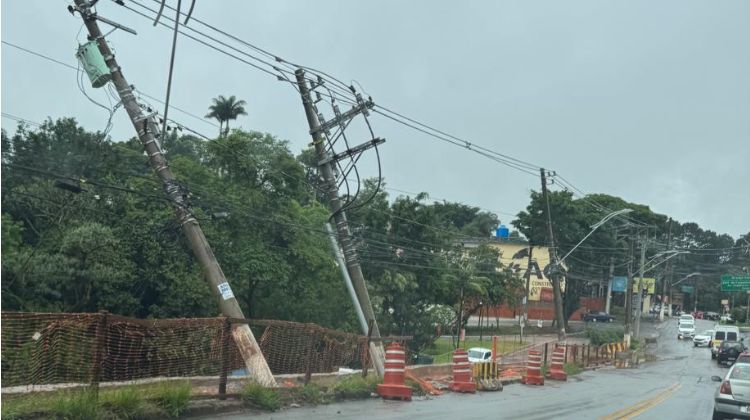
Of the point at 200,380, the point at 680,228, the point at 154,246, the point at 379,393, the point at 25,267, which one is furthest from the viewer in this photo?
the point at 680,228

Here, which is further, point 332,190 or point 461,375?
point 332,190

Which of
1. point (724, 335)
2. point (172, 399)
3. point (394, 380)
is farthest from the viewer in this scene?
point (724, 335)

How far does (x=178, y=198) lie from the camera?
57.9 feet

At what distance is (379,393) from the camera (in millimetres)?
17656

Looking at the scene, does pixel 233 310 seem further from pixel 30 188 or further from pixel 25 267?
pixel 30 188

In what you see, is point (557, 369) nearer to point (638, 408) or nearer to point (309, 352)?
point (638, 408)

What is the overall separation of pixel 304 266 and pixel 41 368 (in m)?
20.8

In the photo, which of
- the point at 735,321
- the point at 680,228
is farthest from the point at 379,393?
the point at 680,228

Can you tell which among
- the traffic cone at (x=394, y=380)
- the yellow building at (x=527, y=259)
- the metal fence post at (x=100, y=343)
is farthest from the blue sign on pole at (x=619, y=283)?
the metal fence post at (x=100, y=343)

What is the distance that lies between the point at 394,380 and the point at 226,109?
55.3 meters

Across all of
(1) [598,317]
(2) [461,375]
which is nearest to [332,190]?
(2) [461,375]

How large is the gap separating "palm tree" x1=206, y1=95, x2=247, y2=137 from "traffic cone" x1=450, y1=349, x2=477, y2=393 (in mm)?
51992

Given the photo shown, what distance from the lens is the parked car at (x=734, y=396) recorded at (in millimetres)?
15195

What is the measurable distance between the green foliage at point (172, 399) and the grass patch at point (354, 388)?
5072 mm
